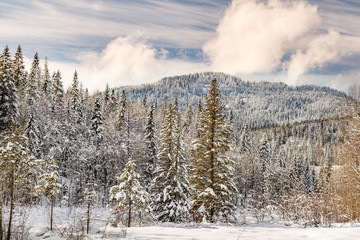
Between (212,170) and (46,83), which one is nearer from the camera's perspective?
(212,170)

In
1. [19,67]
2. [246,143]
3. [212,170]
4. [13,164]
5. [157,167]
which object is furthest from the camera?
[246,143]

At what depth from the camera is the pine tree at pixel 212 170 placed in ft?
57.3

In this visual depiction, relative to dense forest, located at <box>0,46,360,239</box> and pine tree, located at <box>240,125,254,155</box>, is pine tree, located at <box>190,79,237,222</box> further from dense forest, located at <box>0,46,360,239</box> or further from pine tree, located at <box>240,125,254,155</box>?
pine tree, located at <box>240,125,254,155</box>

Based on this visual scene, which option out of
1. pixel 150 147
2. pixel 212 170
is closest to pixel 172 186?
pixel 212 170

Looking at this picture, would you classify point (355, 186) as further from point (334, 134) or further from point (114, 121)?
point (334, 134)

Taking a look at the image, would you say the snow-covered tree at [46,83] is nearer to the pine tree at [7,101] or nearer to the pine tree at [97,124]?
the pine tree at [97,124]

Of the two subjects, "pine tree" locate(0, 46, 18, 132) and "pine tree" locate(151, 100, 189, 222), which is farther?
"pine tree" locate(0, 46, 18, 132)

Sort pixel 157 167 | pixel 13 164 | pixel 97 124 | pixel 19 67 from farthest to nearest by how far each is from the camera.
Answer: pixel 19 67 < pixel 97 124 < pixel 157 167 < pixel 13 164

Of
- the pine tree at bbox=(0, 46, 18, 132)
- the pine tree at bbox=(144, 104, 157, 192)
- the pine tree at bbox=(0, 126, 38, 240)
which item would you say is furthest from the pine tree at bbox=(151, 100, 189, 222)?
the pine tree at bbox=(0, 46, 18, 132)

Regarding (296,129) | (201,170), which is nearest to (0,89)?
(201,170)

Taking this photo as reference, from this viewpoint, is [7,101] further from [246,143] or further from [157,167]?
[246,143]

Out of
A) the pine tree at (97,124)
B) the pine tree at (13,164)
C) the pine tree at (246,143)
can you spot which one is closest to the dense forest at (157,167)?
the pine tree at (13,164)

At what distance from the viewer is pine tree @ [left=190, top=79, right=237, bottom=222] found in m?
17.5

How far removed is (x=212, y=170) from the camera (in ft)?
60.5
